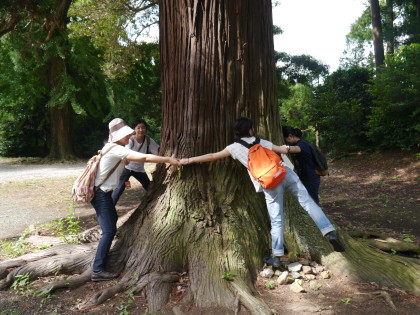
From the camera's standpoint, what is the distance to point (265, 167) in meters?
3.42

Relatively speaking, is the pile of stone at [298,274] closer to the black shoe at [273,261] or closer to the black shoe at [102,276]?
the black shoe at [273,261]

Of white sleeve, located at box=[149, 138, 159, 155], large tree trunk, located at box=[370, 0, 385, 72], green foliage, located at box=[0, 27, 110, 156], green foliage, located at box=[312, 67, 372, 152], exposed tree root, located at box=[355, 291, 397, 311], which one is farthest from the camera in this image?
large tree trunk, located at box=[370, 0, 385, 72]

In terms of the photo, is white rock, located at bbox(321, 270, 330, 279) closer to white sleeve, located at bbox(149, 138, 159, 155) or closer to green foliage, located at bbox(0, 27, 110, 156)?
white sleeve, located at bbox(149, 138, 159, 155)

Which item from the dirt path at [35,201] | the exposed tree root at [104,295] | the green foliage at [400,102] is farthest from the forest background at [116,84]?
the exposed tree root at [104,295]

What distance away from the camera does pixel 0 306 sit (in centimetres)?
331

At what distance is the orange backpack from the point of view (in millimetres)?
3396

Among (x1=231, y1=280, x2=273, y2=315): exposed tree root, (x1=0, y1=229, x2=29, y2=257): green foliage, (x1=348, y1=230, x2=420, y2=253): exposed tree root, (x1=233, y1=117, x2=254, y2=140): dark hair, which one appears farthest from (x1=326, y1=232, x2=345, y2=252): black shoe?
(x1=0, y1=229, x2=29, y2=257): green foliage

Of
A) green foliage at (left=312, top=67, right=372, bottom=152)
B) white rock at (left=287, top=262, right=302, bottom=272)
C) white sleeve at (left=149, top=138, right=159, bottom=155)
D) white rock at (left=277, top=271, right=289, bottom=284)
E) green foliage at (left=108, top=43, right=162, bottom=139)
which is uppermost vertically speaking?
green foliage at (left=108, top=43, right=162, bottom=139)

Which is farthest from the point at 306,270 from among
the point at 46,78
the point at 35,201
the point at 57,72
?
the point at 46,78

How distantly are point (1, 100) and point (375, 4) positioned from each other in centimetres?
1984

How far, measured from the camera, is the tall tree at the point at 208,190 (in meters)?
3.65

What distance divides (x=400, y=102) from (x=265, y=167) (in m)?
9.71

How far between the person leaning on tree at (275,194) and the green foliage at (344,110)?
10.5m

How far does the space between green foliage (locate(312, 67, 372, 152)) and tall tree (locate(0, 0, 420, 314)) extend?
10.2 metres
